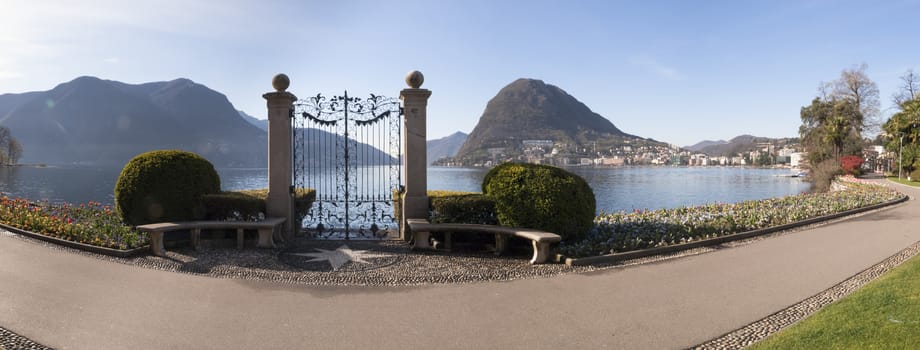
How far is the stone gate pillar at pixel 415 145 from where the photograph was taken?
9641mm

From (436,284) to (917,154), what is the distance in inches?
2036

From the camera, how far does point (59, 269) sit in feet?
22.7

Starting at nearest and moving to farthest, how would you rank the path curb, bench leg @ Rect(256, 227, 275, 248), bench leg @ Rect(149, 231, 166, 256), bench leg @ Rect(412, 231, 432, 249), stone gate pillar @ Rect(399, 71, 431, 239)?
the path curb < bench leg @ Rect(149, 231, 166, 256) < bench leg @ Rect(412, 231, 432, 249) < bench leg @ Rect(256, 227, 275, 248) < stone gate pillar @ Rect(399, 71, 431, 239)

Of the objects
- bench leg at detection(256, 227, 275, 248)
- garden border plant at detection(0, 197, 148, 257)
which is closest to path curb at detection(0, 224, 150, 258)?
garden border plant at detection(0, 197, 148, 257)

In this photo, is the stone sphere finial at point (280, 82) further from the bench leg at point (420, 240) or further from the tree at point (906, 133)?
the tree at point (906, 133)

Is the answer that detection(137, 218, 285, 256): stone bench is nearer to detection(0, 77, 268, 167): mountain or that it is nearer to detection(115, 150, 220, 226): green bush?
detection(115, 150, 220, 226): green bush

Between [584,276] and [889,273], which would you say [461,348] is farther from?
[889,273]

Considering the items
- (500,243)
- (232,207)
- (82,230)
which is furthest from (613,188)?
(82,230)

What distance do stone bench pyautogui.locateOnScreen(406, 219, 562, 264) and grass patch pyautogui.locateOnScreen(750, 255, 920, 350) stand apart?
367 centimetres

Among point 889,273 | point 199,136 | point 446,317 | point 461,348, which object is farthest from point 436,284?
point 199,136

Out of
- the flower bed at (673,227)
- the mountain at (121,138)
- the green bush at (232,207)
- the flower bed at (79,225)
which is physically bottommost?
the flower bed at (673,227)

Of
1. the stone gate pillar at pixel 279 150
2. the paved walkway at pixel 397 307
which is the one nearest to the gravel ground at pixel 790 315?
the paved walkway at pixel 397 307

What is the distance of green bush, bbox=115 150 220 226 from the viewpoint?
9188 mm

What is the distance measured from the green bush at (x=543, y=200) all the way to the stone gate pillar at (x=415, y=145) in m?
1.68
